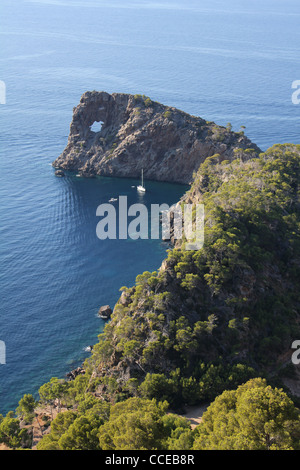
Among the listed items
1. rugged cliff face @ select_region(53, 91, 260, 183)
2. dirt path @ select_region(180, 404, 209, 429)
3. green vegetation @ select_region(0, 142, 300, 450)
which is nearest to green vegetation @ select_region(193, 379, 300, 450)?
green vegetation @ select_region(0, 142, 300, 450)

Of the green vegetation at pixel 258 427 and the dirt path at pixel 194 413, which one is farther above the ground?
the green vegetation at pixel 258 427

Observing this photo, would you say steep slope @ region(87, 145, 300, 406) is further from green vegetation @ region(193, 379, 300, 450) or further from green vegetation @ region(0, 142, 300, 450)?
green vegetation @ region(193, 379, 300, 450)

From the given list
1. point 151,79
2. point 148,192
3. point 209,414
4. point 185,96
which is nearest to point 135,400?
point 209,414

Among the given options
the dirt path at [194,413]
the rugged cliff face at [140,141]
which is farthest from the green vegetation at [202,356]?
the rugged cliff face at [140,141]

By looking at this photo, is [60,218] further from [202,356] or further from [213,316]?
[202,356]

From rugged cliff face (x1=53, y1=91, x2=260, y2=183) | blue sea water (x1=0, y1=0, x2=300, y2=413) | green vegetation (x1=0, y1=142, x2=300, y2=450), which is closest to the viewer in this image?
green vegetation (x1=0, y1=142, x2=300, y2=450)

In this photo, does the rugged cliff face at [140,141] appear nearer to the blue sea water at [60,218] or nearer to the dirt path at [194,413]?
the blue sea water at [60,218]

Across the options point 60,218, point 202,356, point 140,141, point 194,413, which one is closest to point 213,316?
point 202,356
